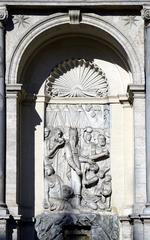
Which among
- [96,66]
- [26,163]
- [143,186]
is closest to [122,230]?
[143,186]

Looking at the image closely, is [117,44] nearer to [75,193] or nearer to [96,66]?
[96,66]

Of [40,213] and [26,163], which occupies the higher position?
[26,163]

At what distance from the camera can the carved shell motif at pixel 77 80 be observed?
64.0 feet

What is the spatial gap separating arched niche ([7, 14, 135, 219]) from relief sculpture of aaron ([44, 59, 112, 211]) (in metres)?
0.15

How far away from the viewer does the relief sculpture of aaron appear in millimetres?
18984

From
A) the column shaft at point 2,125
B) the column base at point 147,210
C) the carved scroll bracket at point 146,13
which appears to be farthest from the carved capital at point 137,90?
the column shaft at point 2,125

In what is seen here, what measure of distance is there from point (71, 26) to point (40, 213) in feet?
14.3

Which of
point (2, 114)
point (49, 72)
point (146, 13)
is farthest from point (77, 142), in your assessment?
point (146, 13)

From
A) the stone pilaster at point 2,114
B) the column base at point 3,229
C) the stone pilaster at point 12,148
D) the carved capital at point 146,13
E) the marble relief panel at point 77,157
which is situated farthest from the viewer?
the marble relief panel at point 77,157

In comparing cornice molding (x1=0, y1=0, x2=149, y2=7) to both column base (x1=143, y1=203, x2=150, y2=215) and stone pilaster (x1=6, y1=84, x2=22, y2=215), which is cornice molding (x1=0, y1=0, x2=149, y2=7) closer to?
stone pilaster (x1=6, y1=84, x2=22, y2=215)

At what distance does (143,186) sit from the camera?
1800 cm

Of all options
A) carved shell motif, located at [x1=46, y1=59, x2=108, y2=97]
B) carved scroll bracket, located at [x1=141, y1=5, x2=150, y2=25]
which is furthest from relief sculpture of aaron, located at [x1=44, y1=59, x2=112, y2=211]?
carved scroll bracket, located at [x1=141, y1=5, x2=150, y2=25]

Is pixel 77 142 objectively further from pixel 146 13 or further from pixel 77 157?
pixel 146 13

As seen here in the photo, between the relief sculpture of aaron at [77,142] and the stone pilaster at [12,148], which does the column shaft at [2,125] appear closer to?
the stone pilaster at [12,148]
